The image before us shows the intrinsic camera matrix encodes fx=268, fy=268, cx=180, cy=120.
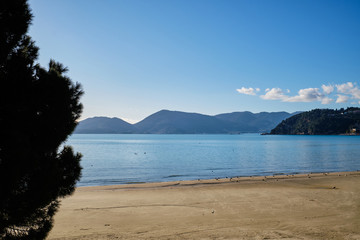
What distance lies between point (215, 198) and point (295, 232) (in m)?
9.17

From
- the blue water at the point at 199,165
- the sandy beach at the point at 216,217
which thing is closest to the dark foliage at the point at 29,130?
the sandy beach at the point at 216,217

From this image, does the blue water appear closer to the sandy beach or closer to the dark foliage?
the sandy beach

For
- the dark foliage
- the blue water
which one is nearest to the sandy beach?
the dark foliage

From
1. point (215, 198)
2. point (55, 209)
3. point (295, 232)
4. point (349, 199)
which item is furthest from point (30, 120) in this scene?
point (349, 199)

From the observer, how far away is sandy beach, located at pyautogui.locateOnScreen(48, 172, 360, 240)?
39.4ft

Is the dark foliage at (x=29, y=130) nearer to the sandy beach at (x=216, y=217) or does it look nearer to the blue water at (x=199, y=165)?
the sandy beach at (x=216, y=217)

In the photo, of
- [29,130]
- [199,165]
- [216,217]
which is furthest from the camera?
[199,165]

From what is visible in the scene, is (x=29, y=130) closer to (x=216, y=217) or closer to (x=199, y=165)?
(x=216, y=217)

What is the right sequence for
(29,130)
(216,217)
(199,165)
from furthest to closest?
(199,165), (216,217), (29,130)

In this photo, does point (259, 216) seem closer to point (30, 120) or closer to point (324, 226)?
point (324, 226)

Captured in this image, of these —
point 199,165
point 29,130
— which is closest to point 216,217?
point 29,130

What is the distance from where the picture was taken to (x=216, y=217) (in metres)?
15.0

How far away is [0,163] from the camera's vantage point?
Answer: 481 cm

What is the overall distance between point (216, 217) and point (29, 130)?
11916mm
